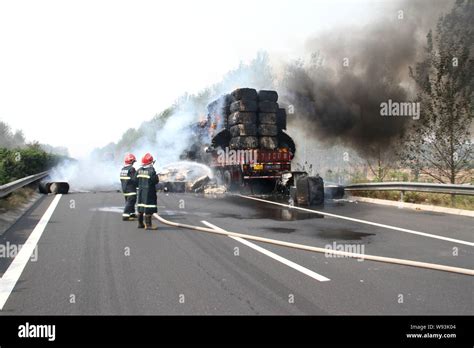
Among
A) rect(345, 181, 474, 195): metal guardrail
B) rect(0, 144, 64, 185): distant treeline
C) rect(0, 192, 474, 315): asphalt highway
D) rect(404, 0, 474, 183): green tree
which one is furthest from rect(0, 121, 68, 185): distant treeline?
rect(404, 0, 474, 183): green tree

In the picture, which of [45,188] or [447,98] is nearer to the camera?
[447,98]

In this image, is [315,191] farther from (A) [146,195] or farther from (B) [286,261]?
(B) [286,261]

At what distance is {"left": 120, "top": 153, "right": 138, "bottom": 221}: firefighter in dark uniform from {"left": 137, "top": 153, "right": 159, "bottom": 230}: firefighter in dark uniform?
72cm

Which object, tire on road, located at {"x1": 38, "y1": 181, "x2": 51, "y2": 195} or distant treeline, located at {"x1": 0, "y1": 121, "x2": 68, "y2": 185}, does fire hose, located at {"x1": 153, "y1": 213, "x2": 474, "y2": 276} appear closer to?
distant treeline, located at {"x1": 0, "y1": 121, "x2": 68, "y2": 185}

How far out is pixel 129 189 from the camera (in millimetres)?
10047

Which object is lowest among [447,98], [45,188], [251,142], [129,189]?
[45,188]

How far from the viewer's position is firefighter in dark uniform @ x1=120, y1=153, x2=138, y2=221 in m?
9.84

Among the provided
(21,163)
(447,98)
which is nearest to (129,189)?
(447,98)

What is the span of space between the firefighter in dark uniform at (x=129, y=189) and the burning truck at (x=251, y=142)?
6775 mm

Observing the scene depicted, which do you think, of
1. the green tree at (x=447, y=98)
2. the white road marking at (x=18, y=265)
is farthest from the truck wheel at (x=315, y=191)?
the white road marking at (x=18, y=265)

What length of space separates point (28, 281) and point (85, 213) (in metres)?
6.07

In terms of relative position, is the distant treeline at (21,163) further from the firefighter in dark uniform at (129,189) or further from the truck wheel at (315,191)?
the truck wheel at (315,191)

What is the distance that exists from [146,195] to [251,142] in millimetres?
8281
